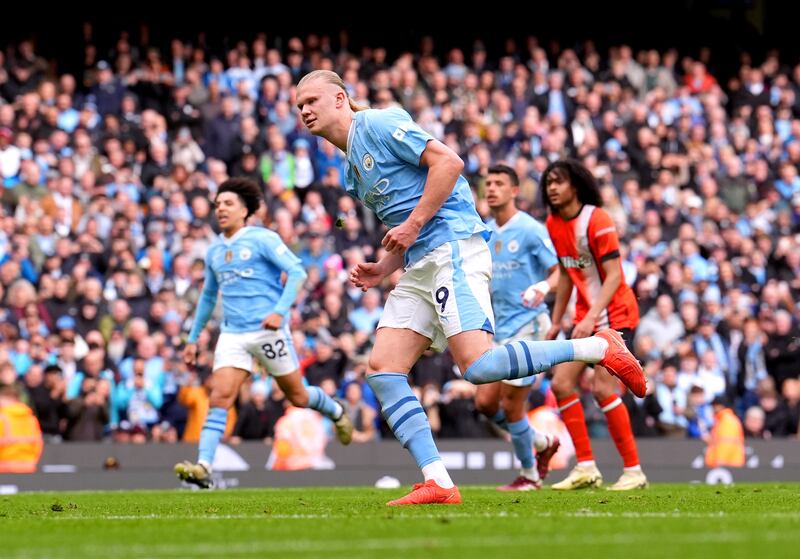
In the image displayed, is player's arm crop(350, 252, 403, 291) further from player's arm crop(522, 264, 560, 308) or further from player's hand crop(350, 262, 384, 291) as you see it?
player's arm crop(522, 264, 560, 308)

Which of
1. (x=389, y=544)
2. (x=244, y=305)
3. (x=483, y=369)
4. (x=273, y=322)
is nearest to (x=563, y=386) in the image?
(x=273, y=322)

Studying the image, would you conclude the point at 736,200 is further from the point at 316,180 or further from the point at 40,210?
the point at 40,210

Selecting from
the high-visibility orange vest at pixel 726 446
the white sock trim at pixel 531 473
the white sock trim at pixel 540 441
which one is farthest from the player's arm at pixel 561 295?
the high-visibility orange vest at pixel 726 446

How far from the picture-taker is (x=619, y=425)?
1122cm

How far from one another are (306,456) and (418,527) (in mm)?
10107

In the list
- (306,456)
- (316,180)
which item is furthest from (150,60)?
(306,456)

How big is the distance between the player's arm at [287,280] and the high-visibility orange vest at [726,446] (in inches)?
268

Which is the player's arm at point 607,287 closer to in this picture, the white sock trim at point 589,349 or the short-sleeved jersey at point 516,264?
the short-sleeved jersey at point 516,264

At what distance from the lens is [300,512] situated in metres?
8.08

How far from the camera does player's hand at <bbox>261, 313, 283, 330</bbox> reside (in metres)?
12.0

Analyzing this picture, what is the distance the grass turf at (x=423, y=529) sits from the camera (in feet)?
18.1

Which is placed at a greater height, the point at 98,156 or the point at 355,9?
the point at 355,9

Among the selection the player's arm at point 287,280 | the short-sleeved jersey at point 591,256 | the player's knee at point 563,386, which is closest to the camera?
the short-sleeved jersey at point 591,256

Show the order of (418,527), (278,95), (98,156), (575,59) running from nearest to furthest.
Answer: (418,527)
(98,156)
(278,95)
(575,59)
